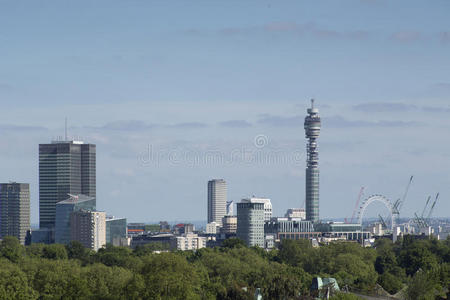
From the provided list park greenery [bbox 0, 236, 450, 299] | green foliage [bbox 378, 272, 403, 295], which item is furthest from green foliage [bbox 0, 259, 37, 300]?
green foliage [bbox 378, 272, 403, 295]

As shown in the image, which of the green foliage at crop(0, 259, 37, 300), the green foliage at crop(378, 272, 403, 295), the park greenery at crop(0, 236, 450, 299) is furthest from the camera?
the green foliage at crop(378, 272, 403, 295)

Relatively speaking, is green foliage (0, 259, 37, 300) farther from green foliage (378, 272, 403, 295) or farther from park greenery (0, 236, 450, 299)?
green foliage (378, 272, 403, 295)

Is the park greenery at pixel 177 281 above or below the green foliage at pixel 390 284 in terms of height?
above

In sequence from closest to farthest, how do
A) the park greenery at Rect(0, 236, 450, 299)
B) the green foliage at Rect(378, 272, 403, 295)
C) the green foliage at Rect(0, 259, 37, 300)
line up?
the park greenery at Rect(0, 236, 450, 299) → the green foliage at Rect(0, 259, 37, 300) → the green foliage at Rect(378, 272, 403, 295)

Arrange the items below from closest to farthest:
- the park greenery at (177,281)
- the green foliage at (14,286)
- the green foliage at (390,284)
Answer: the park greenery at (177,281) → the green foliage at (14,286) → the green foliage at (390,284)

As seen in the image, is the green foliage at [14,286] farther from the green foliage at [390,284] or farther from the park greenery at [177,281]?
the green foliage at [390,284]

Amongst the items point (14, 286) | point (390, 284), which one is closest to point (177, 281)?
point (14, 286)

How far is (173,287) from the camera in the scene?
110 m

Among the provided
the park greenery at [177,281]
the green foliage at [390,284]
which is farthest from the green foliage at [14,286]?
the green foliage at [390,284]

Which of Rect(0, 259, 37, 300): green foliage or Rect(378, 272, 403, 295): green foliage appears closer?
Rect(0, 259, 37, 300): green foliage

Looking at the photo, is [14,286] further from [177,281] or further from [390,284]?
[390,284]

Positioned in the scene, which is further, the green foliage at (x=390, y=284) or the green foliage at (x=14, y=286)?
the green foliage at (x=390, y=284)

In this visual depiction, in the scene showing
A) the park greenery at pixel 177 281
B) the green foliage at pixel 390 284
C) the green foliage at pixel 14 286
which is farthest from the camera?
the green foliage at pixel 390 284

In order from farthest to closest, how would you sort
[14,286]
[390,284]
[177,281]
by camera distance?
[390,284] < [14,286] < [177,281]
